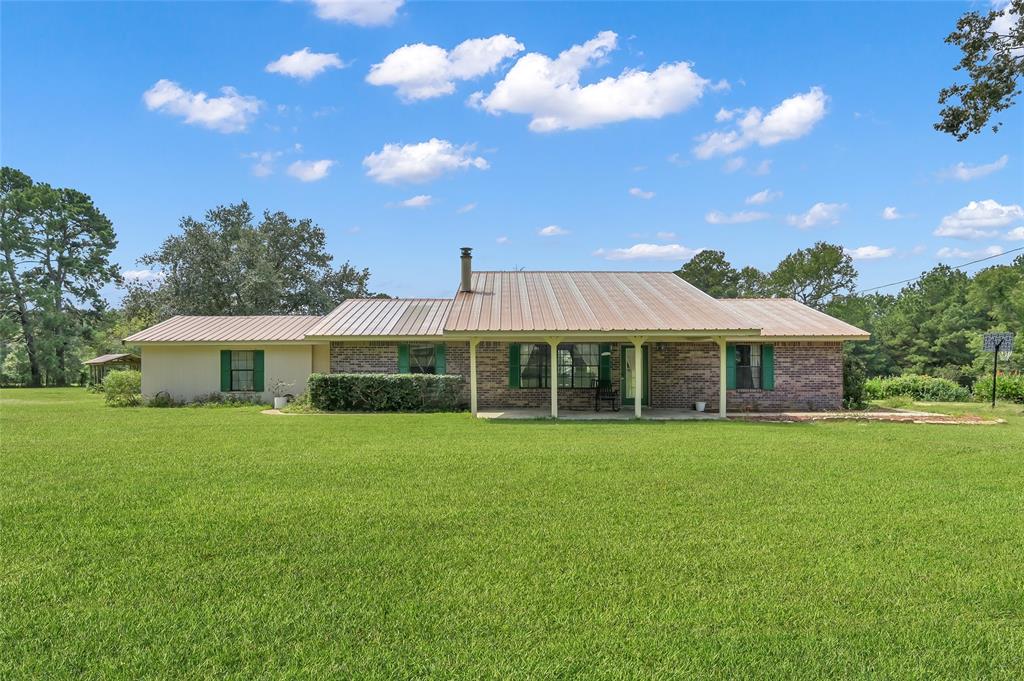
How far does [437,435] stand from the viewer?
11008 mm

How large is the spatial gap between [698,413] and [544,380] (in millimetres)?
4141

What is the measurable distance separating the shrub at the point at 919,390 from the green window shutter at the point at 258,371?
70.3 feet

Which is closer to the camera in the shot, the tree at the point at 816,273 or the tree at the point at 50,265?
the tree at the point at 50,265

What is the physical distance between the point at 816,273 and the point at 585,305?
42.3 meters

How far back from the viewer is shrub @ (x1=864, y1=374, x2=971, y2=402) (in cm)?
2298

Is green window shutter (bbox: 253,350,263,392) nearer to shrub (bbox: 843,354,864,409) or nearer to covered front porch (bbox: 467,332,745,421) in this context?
covered front porch (bbox: 467,332,745,421)

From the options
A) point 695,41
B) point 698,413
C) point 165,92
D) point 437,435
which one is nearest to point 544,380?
point 698,413

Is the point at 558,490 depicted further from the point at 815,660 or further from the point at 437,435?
the point at 437,435

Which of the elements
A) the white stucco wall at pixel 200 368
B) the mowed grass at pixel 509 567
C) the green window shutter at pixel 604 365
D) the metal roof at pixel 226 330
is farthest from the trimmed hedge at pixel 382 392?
the mowed grass at pixel 509 567

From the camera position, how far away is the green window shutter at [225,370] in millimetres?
19500

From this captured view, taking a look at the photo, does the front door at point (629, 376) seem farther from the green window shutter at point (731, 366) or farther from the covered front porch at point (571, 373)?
the green window shutter at point (731, 366)

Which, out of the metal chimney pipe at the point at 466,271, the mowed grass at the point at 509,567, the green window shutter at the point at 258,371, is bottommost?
the mowed grass at the point at 509,567

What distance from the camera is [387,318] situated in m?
18.7

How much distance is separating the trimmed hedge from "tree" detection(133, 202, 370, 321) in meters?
21.5
